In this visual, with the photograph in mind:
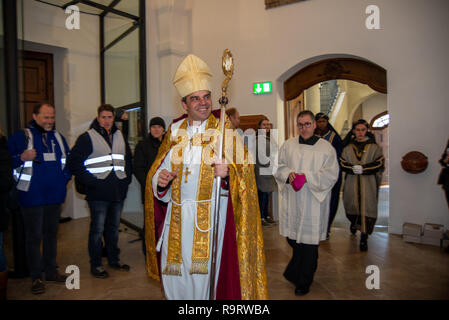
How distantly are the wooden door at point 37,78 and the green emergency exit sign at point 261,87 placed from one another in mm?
4065

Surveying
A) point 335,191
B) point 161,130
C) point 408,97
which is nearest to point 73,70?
point 161,130

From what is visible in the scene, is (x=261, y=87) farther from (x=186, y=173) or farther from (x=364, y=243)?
(x=186, y=173)

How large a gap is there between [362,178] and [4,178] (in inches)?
159

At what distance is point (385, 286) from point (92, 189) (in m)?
3.07

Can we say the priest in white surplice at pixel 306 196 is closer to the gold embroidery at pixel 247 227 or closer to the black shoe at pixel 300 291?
the black shoe at pixel 300 291

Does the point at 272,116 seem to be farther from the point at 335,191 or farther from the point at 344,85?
the point at 344,85

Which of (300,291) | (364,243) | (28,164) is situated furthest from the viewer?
(364,243)

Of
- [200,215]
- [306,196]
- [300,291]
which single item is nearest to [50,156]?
[200,215]

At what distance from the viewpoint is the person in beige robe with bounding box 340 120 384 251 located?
432cm

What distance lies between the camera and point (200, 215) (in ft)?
6.49

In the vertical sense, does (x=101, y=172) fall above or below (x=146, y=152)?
below

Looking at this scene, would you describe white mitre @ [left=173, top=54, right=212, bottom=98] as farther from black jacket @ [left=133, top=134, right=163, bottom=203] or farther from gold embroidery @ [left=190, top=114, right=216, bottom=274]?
black jacket @ [left=133, top=134, right=163, bottom=203]

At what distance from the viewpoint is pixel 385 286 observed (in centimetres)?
314

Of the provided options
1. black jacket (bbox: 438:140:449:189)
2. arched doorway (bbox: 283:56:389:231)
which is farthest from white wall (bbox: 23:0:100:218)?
black jacket (bbox: 438:140:449:189)
